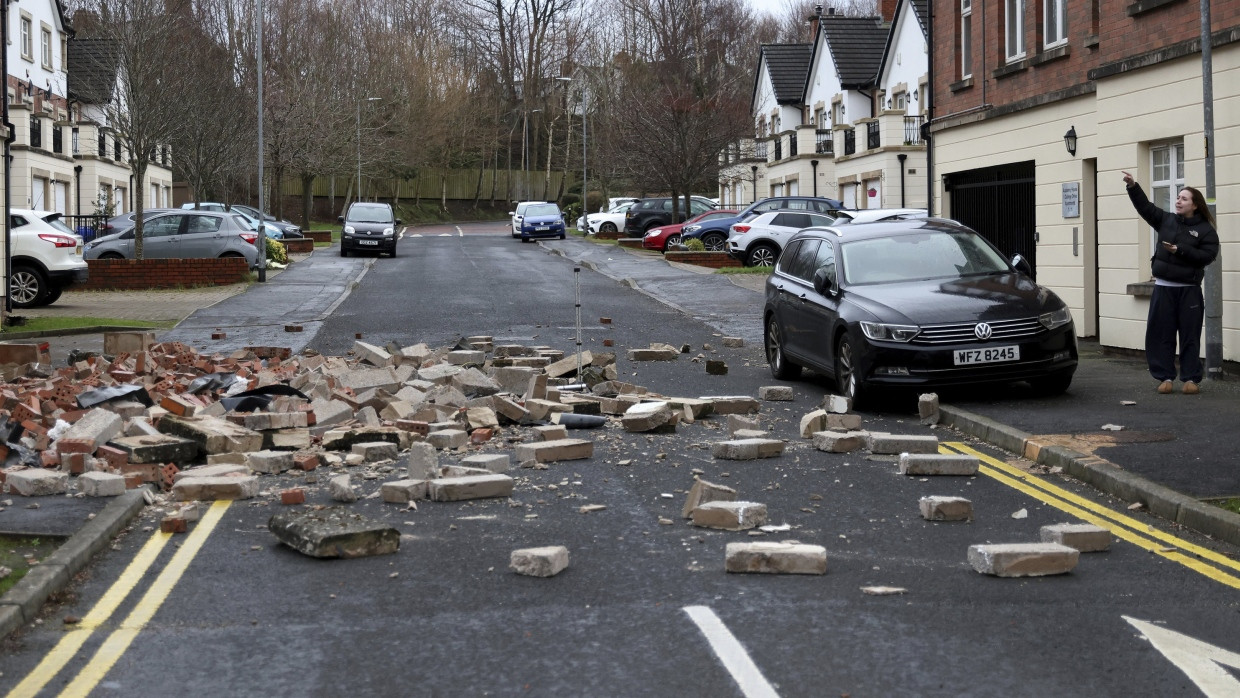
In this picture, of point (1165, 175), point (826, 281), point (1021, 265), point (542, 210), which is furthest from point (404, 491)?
point (542, 210)

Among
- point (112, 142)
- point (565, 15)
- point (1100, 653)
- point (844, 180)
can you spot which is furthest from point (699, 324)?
point (565, 15)

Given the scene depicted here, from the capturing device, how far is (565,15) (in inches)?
3167

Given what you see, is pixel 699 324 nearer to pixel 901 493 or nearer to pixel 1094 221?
pixel 1094 221

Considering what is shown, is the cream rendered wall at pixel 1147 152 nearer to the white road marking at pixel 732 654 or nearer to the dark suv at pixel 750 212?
the white road marking at pixel 732 654

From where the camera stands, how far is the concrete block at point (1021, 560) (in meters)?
6.26

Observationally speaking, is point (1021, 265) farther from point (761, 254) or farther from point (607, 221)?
point (607, 221)

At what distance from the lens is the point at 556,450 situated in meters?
9.66

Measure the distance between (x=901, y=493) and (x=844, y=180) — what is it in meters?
43.8

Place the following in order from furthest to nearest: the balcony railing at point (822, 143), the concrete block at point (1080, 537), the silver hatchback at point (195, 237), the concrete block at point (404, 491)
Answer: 1. the balcony railing at point (822, 143)
2. the silver hatchback at point (195, 237)
3. the concrete block at point (404, 491)
4. the concrete block at point (1080, 537)

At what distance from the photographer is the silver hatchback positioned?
108 ft

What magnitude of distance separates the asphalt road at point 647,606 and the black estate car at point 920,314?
3015 mm

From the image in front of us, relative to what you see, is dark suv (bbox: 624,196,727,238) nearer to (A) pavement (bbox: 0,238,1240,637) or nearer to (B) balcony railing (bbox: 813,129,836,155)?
(B) balcony railing (bbox: 813,129,836,155)

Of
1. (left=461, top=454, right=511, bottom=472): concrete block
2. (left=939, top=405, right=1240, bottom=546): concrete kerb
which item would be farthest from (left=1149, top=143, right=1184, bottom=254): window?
(left=461, top=454, right=511, bottom=472): concrete block

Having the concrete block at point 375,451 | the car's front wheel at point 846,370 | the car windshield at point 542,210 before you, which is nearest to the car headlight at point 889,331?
the car's front wheel at point 846,370
